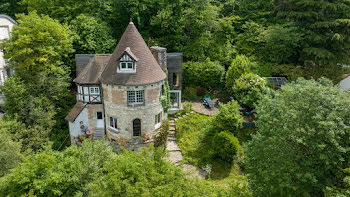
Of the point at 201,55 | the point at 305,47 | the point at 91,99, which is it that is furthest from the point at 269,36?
the point at 91,99

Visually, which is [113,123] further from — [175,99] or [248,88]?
[248,88]

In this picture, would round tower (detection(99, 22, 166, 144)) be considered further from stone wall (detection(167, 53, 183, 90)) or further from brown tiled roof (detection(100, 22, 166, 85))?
stone wall (detection(167, 53, 183, 90))

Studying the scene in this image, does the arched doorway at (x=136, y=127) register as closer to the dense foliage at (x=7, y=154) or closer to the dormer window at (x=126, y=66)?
the dormer window at (x=126, y=66)

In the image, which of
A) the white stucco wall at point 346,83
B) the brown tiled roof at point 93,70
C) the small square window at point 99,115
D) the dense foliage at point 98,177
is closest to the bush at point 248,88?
the white stucco wall at point 346,83

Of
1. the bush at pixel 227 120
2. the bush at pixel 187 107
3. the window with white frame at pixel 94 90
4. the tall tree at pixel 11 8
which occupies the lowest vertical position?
the bush at pixel 187 107

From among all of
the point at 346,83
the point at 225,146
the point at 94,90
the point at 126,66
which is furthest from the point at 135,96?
the point at 346,83
